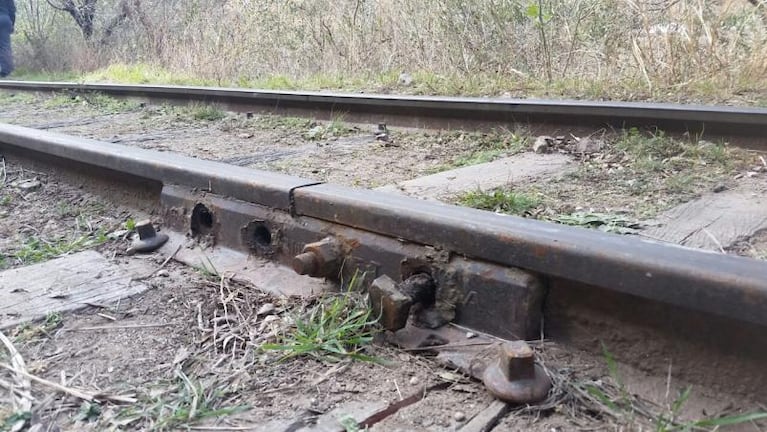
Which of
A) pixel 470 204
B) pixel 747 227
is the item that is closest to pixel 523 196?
pixel 470 204

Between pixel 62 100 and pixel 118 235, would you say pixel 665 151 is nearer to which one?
pixel 118 235

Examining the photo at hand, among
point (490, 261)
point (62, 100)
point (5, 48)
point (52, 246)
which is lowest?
point (52, 246)

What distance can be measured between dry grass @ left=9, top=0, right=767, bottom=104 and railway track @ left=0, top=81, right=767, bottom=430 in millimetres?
3387

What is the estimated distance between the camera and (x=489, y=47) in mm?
7105

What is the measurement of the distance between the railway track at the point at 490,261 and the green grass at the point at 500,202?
472mm

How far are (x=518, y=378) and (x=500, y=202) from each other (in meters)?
0.97

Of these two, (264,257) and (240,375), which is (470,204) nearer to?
(264,257)

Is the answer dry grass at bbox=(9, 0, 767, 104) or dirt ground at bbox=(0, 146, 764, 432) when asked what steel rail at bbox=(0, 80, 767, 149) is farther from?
dirt ground at bbox=(0, 146, 764, 432)

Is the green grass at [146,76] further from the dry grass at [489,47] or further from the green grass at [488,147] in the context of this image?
the green grass at [488,147]

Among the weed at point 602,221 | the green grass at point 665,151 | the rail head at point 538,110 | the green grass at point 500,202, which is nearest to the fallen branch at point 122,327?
the green grass at point 500,202

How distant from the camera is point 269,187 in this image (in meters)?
2.01

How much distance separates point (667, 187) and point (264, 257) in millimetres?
1410

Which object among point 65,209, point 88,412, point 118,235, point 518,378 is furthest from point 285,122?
point 518,378

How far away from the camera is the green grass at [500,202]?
7.11 ft
